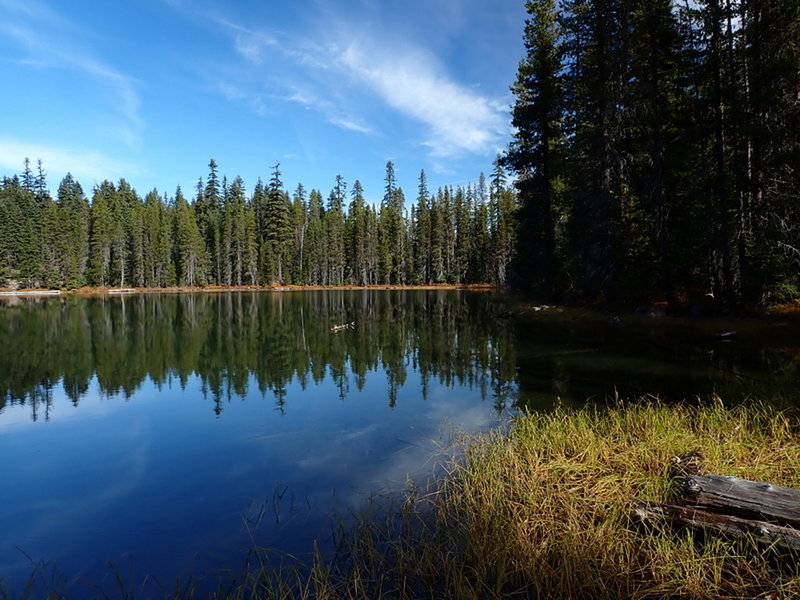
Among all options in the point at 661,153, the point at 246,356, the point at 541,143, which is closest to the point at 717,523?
the point at 246,356

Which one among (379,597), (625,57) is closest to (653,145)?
(625,57)

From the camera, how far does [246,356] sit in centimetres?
1942

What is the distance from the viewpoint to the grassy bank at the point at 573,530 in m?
3.99

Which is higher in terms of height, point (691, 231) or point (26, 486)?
point (691, 231)

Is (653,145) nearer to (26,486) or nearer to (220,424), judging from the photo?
(220,424)

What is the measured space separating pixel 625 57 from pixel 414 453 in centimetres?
2560

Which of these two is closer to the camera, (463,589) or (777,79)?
(463,589)

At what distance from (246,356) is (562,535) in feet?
55.5

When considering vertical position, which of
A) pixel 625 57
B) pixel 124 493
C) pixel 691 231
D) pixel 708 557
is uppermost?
pixel 625 57

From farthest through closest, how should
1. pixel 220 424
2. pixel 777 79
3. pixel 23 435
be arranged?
1. pixel 777 79
2. pixel 220 424
3. pixel 23 435

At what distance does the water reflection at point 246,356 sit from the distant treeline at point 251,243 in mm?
57201

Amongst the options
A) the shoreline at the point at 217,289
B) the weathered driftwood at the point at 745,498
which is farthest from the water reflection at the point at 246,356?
the shoreline at the point at 217,289

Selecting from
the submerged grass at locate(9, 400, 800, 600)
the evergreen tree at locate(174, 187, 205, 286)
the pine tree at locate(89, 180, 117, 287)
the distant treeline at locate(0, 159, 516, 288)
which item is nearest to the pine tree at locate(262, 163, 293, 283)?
the distant treeline at locate(0, 159, 516, 288)

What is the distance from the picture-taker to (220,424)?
10.6m
